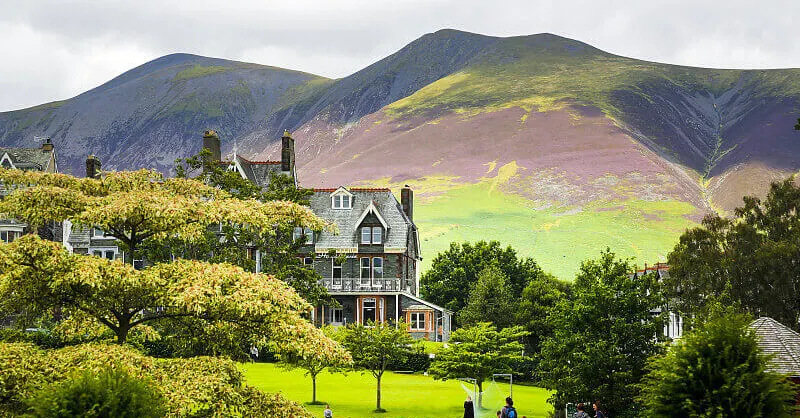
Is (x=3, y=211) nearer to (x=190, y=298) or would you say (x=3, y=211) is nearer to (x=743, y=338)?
(x=190, y=298)

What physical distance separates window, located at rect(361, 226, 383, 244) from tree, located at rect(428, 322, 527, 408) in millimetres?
30798

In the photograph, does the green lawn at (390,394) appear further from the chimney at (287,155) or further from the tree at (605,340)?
the chimney at (287,155)

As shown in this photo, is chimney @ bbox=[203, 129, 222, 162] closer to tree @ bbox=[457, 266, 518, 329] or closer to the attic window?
the attic window

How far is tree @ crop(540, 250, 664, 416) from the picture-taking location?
42094 millimetres

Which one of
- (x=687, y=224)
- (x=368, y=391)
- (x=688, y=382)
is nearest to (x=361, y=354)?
(x=368, y=391)

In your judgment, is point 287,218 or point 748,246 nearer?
point 287,218

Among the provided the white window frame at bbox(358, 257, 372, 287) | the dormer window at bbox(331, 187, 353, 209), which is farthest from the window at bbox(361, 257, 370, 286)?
the dormer window at bbox(331, 187, 353, 209)

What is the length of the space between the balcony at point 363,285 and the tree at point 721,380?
6187 centimetres

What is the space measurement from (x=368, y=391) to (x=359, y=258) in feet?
102

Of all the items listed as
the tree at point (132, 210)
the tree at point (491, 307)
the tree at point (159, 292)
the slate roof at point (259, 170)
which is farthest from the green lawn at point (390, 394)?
the slate roof at point (259, 170)

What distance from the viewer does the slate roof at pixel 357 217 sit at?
88.1 meters

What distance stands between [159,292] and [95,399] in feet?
15.2

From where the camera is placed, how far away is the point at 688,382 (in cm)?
2552

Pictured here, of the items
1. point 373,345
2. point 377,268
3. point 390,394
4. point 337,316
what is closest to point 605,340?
point 373,345
